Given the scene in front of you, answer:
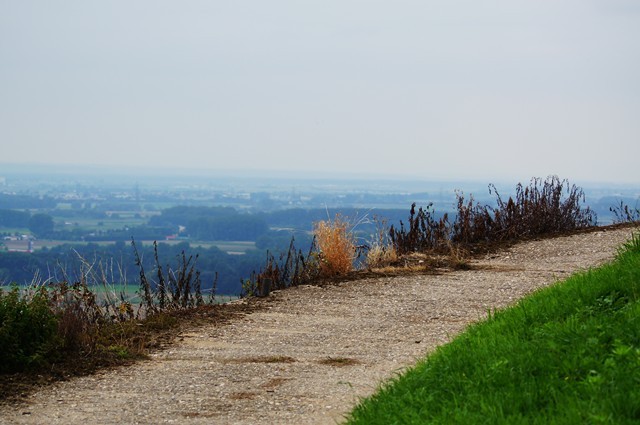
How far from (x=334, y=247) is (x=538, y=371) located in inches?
312

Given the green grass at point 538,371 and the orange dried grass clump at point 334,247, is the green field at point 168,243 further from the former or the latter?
the green grass at point 538,371

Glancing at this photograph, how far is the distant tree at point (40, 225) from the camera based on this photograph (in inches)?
2571

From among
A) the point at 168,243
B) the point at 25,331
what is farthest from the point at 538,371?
the point at 168,243

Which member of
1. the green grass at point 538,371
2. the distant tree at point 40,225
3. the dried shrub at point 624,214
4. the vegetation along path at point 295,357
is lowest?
the distant tree at point 40,225

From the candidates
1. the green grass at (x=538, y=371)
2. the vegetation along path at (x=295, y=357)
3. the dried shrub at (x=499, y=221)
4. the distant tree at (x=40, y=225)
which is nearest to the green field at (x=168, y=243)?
the distant tree at (x=40, y=225)

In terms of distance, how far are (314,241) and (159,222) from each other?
64.9 m

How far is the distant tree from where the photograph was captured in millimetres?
65312

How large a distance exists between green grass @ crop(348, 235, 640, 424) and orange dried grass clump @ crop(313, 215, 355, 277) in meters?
6.07

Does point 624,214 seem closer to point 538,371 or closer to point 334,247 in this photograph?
point 334,247

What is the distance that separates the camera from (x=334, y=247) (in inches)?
528

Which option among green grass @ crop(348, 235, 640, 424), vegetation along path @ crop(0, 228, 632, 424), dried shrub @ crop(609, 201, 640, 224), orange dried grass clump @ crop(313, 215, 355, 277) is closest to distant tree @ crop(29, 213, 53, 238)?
dried shrub @ crop(609, 201, 640, 224)

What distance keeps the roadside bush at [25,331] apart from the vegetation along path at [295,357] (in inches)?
24.3

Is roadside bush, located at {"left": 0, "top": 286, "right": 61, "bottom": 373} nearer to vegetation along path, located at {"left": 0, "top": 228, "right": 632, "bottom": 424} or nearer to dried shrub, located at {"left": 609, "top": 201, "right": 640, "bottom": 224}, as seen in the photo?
vegetation along path, located at {"left": 0, "top": 228, "right": 632, "bottom": 424}

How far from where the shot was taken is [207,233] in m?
70.2
